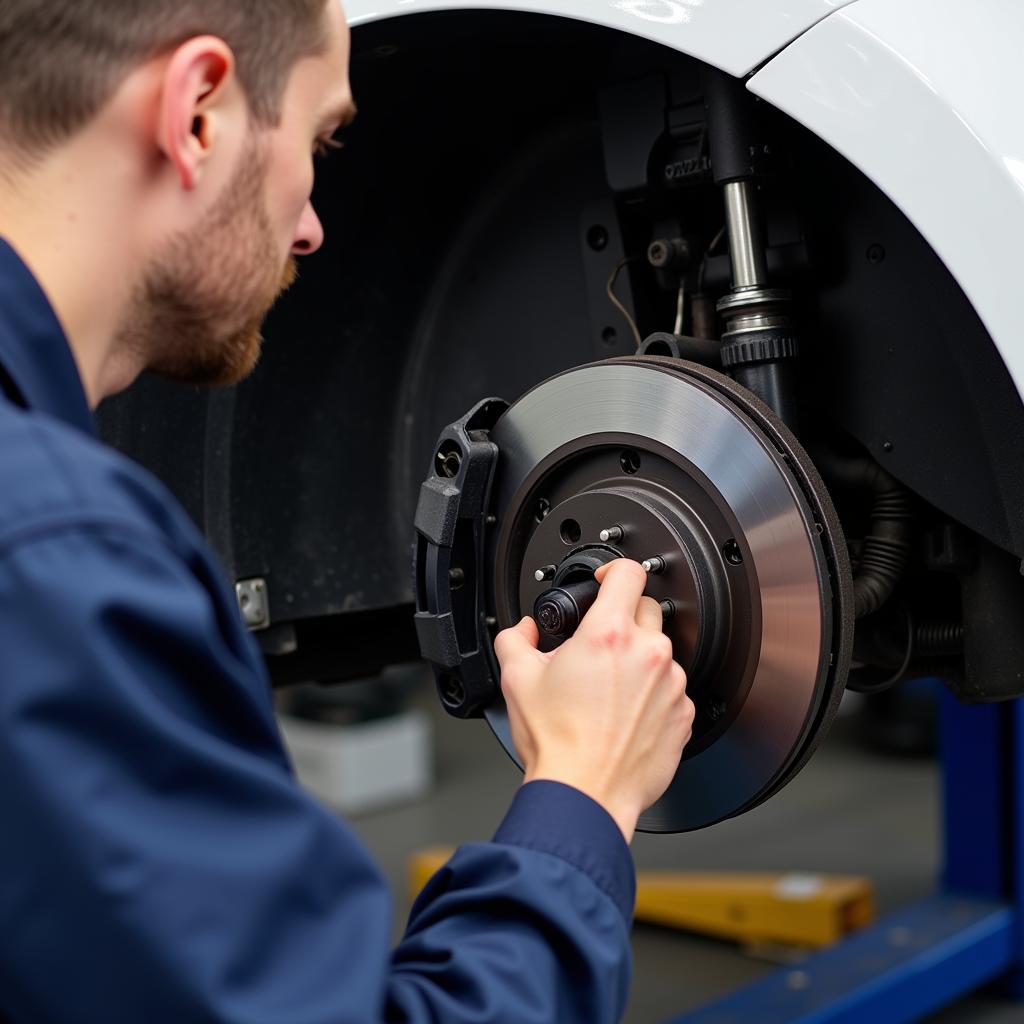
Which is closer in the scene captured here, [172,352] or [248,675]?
[248,675]

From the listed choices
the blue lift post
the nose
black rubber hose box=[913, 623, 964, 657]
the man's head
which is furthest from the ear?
the blue lift post

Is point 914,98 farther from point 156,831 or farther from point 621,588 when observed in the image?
point 156,831

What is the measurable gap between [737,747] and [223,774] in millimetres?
438

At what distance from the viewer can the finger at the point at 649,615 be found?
75 cm

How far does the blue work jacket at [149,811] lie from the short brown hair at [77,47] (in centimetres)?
9

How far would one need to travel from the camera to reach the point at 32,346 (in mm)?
563

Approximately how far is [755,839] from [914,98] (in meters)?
2.40

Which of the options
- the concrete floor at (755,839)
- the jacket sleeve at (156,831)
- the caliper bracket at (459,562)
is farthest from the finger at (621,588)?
the concrete floor at (755,839)

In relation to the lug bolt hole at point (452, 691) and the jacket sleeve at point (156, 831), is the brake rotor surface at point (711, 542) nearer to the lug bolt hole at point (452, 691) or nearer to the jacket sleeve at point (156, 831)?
the lug bolt hole at point (452, 691)

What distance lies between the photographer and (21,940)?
17.3 inches

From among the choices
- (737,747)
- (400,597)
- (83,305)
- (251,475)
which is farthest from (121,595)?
(400,597)

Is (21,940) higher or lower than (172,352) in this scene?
lower

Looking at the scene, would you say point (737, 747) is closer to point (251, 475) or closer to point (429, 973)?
point (429, 973)

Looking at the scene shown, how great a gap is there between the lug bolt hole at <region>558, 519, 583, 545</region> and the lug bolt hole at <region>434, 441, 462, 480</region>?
0.08 meters
